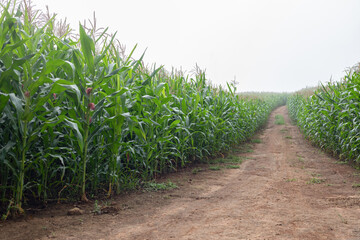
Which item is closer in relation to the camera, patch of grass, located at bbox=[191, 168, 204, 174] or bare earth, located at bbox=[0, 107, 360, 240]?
bare earth, located at bbox=[0, 107, 360, 240]

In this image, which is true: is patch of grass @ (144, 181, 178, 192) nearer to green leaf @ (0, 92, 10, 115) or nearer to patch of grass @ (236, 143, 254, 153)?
green leaf @ (0, 92, 10, 115)

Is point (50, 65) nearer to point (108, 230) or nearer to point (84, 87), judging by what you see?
point (84, 87)

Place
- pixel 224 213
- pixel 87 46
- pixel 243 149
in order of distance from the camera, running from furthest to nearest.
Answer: pixel 243 149 → pixel 224 213 → pixel 87 46

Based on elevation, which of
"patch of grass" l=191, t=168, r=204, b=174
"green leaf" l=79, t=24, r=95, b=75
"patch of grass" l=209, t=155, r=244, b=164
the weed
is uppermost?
"green leaf" l=79, t=24, r=95, b=75

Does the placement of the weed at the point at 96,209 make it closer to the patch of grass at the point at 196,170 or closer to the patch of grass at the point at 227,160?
the patch of grass at the point at 196,170

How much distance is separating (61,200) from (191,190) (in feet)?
6.13

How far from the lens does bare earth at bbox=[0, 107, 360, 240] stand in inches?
102

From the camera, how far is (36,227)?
8.55ft

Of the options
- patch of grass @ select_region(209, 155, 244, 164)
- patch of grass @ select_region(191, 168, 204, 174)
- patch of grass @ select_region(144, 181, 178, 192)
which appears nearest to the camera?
patch of grass @ select_region(144, 181, 178, 192)

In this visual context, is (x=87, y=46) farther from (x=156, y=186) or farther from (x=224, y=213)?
(x=224, y=213)

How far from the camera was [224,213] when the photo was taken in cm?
320

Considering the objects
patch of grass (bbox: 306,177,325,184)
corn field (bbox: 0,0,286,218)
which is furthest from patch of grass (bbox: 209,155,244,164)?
corn field (bbox: 0,0,286,218)

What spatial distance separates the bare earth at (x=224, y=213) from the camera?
2584 millimetres

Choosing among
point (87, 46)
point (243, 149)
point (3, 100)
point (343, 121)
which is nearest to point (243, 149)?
point (243, 149)
